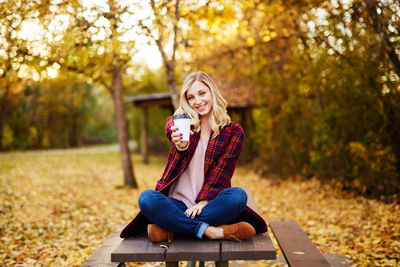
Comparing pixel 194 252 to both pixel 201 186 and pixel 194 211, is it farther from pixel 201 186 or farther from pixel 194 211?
pixel 201 186

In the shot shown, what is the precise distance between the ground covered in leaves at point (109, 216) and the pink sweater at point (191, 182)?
177 cm

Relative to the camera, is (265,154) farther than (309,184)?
Yes

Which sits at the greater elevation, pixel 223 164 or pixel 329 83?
pixel 329 83

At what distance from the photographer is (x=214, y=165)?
2.66 m

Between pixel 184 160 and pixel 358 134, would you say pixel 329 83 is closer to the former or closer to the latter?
pixel 358 134

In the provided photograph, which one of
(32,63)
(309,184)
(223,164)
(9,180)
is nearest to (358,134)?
(309,184)

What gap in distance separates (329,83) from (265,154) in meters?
3.55

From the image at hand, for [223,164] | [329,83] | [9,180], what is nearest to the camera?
[223,164]

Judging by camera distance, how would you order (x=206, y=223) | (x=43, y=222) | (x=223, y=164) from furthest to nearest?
(x=43, y=222) → (x=223, y=164) → (x=206, y=223)

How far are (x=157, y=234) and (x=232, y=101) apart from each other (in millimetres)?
9821

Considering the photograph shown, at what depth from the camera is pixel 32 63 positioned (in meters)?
4.54

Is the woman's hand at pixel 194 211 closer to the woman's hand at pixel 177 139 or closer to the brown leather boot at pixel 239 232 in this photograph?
the brown leather boot at pixel 239 232

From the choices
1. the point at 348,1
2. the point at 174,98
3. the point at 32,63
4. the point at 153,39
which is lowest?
the point at 174,98

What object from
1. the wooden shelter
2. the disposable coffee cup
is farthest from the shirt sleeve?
the wooden shelter
